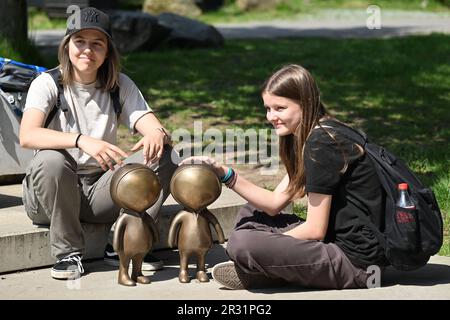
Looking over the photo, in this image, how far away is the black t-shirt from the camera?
385 cm

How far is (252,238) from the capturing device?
155 inches

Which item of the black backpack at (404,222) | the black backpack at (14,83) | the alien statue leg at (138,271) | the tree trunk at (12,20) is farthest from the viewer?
the tree trunk at (12,20)

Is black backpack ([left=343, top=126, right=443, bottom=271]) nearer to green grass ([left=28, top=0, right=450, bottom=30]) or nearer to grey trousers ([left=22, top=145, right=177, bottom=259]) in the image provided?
grey trousers ([left=22, top=145, right=177, bottom=259])

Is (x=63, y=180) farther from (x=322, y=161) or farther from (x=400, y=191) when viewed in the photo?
(x=400, y=191)

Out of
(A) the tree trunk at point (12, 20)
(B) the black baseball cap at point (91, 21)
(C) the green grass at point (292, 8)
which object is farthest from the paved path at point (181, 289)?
(C) the green grass at point (292, 8)

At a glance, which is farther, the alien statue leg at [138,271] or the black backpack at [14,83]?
the black backpack at [14,83]

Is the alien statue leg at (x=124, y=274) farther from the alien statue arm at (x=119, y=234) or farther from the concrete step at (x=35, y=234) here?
the concrete step at (x=35, y=234)

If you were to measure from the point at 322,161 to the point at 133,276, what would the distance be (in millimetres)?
978

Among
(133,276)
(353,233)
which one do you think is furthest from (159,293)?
(353,233)

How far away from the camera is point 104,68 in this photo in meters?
4.46

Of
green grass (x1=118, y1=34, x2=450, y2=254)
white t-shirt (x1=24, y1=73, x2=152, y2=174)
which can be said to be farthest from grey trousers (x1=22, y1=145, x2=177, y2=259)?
green grass (x1=118, y1=34, x2=450, y2=254)

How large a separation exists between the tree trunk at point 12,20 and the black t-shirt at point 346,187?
4.96 m

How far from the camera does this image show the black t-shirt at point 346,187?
385 centimetres
